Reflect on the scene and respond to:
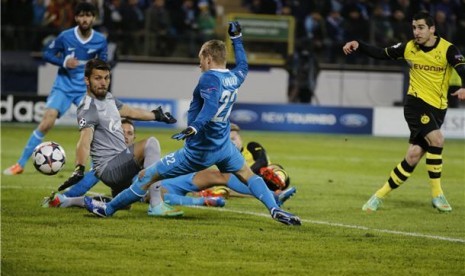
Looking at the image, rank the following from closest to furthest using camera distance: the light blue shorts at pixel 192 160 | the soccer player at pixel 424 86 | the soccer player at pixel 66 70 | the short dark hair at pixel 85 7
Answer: the light blue shorts at pixel 192 160 → the soccer player at pixel 424 86 → the short dark hair at pixel 85 7 → the soccer player at pixel 66 70

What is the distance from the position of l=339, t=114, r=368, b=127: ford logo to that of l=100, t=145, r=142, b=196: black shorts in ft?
54.1

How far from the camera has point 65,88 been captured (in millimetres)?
14961

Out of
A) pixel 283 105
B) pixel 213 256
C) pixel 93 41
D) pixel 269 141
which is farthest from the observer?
pixel 283 105

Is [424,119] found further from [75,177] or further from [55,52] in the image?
[55,52]

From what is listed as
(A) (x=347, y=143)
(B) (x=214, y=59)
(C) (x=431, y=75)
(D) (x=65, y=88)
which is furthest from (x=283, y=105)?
(B) (x=214, y=59)

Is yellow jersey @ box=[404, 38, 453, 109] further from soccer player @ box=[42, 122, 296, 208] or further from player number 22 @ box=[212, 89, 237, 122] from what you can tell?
player number 22 @ box=[212, 89, 237, 122]

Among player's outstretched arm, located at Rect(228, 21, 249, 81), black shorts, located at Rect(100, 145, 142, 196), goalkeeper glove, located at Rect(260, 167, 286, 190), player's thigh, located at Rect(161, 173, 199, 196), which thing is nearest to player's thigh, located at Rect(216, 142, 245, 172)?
player's outstretched arm, located at Rect(228, 21, 249, 81)

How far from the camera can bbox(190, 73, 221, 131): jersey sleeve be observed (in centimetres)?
906

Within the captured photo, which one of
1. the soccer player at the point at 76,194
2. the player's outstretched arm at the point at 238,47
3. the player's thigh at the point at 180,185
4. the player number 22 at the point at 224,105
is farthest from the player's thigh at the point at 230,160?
the player's thigh at the point at 180,185

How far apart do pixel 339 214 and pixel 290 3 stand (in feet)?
62.1

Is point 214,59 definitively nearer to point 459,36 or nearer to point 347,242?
point 347,242

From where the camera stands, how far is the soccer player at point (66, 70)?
1476cm

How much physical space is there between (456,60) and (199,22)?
17468 mm

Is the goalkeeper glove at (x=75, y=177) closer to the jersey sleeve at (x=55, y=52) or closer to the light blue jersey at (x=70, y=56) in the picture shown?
the light blue jersey at (x=70, y=56)
